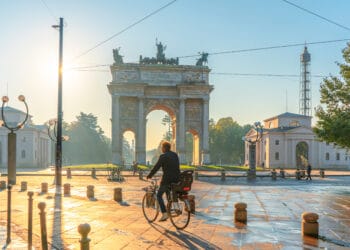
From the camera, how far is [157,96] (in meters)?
68.6

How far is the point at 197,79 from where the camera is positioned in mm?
68125

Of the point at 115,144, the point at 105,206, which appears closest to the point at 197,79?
the point at 115,144

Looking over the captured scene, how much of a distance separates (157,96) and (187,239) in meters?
59.5

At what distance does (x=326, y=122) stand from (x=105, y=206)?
15052 millimetres

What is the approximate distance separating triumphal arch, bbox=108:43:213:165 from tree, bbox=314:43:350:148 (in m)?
40.6

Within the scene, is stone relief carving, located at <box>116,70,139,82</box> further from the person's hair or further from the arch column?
the person's hair

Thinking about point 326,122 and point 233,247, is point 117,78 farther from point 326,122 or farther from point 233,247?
point 233,247

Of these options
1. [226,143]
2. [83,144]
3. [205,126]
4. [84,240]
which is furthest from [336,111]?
[83,144]

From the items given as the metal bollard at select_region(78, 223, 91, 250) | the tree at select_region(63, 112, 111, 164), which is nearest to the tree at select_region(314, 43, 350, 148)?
the metal bollard at select_region(78, 223, 91, 250)

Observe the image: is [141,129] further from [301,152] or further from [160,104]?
[301,152]

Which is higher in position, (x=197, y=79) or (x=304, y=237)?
(x=197, y=79)

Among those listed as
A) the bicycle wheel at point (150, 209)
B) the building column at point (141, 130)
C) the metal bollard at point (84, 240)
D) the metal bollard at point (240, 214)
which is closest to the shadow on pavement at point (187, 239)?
the bicycle wheel at point (150, 209)

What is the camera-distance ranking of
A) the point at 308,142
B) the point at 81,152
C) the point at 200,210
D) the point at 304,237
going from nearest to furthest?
the point at 304,237
the point at 200,210
the point at 308,142
the point at 81,152

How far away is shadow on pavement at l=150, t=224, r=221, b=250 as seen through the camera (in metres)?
8.80
